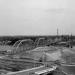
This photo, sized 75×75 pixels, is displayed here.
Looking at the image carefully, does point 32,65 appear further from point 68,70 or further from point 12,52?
point 12,52

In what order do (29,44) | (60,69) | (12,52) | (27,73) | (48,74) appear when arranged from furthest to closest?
(29,44)
(12,52)
(60,69)
(48,74)
(27,73)

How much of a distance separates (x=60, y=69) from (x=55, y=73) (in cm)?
55

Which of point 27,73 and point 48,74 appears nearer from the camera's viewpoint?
point 27,73

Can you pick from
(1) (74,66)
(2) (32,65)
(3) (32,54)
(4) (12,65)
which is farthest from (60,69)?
(3) (32,54)

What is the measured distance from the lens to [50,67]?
10.2 metres

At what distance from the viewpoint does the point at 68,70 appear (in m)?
10.1

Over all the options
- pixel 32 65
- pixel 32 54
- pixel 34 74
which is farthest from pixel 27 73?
pixel 32 54

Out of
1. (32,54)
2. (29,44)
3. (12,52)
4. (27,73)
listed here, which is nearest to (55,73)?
(27,73)

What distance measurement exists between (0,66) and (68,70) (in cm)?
446

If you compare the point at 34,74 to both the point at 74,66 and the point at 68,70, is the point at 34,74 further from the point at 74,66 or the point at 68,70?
the point at 74,66

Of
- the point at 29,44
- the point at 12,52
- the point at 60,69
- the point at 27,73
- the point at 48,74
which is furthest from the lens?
the point at 29,44

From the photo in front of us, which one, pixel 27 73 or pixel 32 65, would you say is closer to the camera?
pixel 27 73

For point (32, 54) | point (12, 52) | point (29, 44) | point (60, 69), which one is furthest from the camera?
point (29, 44)

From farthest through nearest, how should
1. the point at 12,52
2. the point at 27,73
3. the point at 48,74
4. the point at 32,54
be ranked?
the point at 12,52
the point at 32,54
the point at 48,74
the point at 27,73
